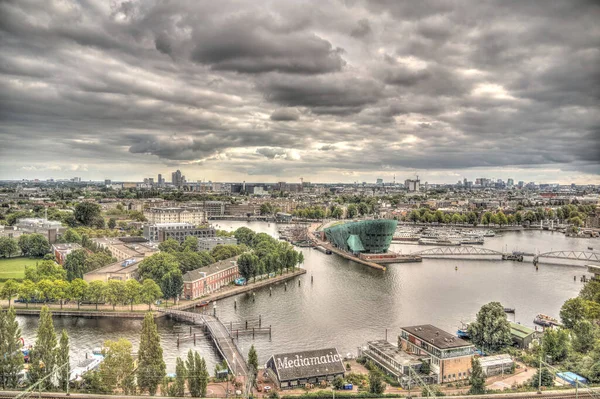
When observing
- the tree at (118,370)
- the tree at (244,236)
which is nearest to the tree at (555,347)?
the tree at (118,370)

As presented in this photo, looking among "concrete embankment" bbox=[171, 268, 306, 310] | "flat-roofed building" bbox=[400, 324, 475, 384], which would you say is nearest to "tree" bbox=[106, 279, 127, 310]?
"concrete embankment" bbox=[171, 268, 306, 310]

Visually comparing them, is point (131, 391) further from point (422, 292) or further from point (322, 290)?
point (422, 292)

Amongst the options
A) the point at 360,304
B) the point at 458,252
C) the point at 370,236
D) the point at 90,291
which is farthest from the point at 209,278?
the point at 458,252

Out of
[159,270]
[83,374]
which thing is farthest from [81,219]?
[83,374]

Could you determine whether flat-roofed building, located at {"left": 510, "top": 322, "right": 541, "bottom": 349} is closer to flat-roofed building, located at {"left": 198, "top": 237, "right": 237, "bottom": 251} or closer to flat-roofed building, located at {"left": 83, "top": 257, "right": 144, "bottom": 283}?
flat-roofed building, located at {"left": 83, "top": 257, "right": 144, "bottom": 283}

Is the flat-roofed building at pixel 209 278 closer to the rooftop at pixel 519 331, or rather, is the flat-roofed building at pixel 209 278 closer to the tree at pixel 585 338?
the rooftop at pixel 519 331

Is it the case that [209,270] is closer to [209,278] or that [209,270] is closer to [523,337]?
[209,278]
